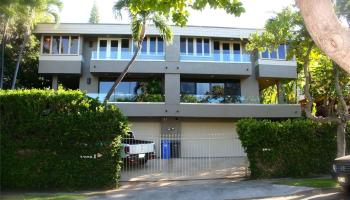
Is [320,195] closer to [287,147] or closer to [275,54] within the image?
[287,147]

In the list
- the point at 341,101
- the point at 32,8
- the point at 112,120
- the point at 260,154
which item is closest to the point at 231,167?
the point at 260,154

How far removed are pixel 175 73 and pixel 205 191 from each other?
16853mm

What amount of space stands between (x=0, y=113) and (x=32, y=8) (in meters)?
13.1

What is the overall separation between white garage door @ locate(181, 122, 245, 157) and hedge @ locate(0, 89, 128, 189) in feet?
28.4

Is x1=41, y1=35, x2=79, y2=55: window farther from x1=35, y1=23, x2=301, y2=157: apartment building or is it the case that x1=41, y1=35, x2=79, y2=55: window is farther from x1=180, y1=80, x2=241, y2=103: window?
x1=180, y1=80, x2=241, y2=103: window

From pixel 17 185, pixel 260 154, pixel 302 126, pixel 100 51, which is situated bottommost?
pixel 17 185

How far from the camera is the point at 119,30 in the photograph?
1198 inches

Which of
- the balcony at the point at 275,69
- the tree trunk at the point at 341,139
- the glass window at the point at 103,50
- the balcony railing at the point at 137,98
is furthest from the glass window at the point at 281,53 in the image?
the tree trunk at the point at 341,139

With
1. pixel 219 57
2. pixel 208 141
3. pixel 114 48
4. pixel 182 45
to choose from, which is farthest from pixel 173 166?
pixel 114 48

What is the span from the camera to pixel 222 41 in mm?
32156

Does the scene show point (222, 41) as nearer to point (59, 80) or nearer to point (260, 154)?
point (59, 80)

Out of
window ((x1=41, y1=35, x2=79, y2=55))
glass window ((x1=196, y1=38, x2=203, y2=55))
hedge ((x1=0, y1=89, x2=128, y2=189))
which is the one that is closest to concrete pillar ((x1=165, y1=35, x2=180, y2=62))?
glass window ((x1=196, y1=38, x2=203, y2=55))

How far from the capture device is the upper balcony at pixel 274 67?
101 feet

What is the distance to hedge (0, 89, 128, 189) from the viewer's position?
15.0 meters
